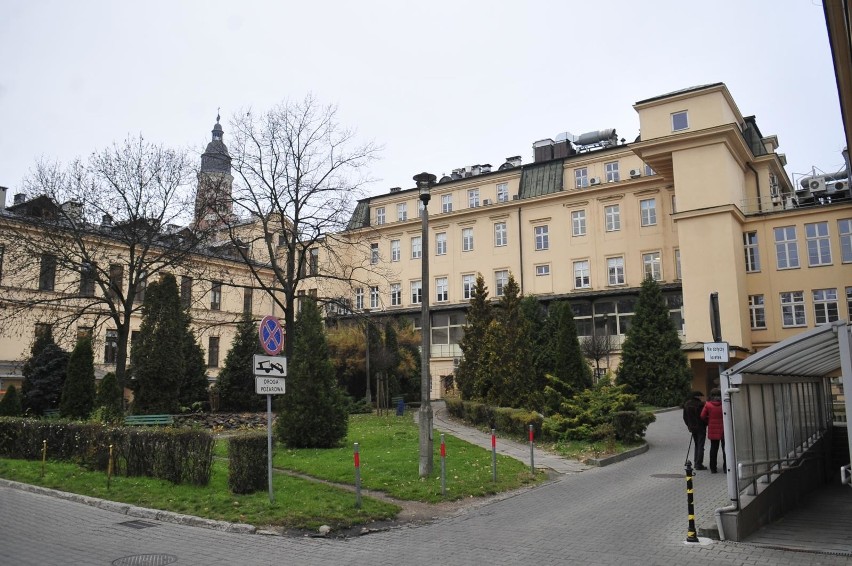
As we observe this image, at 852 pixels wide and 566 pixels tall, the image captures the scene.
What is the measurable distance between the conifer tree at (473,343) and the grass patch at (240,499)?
15.9m

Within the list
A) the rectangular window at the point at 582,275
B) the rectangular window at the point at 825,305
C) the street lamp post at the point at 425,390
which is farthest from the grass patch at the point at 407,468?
the rectangular window at the point at 582,275

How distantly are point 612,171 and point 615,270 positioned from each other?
7.61 m

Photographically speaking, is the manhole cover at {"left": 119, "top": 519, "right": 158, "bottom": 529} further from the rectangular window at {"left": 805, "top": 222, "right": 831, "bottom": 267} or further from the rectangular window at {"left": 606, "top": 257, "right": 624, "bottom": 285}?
the rectangular window at {"left": 606, "top": 257, "right": 624, "bottom": 285}

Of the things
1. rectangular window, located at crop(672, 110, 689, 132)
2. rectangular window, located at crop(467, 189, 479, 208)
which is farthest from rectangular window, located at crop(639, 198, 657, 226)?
rectangular window, located at crop(467, 189, 479, 208)

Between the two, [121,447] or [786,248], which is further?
[786,248]

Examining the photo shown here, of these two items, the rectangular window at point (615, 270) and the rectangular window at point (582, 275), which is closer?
the rectangular window at point (615, 270)

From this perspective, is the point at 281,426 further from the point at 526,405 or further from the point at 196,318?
the point at 196,318

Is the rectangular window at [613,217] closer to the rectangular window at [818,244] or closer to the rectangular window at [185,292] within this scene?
the rectangular window at [818,244]

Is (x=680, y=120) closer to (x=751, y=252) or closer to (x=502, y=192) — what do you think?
(x=751, y=252)

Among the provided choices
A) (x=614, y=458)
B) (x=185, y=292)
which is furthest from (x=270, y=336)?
(x=185, y=292)

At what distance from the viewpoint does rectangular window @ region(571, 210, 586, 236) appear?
51.3m

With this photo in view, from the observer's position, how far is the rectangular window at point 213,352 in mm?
54406

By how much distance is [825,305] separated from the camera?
38531mm

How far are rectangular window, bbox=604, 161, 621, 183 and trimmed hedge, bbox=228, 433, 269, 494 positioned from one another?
140 feet
